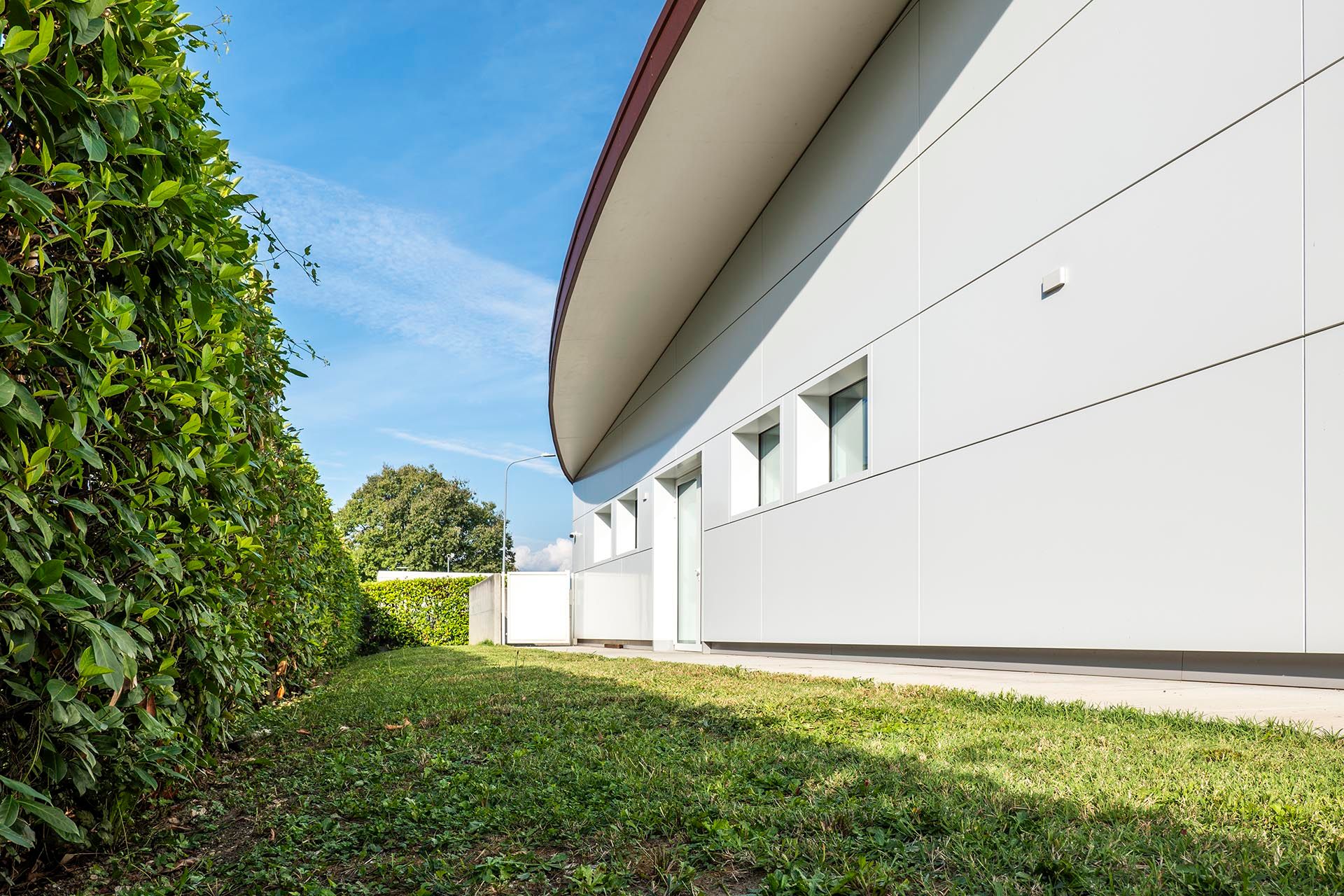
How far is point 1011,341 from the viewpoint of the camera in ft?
22.0

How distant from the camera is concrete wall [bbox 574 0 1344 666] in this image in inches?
181

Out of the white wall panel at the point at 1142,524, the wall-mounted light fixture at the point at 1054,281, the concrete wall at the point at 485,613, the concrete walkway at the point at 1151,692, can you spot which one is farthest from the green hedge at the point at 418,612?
the wall-mounted light fixture at the point at 1054,281

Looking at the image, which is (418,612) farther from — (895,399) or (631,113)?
(895,399)

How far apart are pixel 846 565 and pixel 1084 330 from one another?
3.94 meters

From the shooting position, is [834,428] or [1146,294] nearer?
[1146,294]

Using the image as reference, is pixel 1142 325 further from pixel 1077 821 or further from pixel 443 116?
pixel 443 116

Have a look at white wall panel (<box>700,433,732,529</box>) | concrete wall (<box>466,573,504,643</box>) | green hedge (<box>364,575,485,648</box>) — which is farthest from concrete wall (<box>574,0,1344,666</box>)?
green hedge (<box>364,575,485,648</box>)

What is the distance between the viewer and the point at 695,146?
10586 mm

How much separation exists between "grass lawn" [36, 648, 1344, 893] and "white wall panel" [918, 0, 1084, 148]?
204 inches

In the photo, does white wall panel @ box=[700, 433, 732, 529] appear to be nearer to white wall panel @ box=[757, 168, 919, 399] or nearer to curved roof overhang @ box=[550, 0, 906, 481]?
white wall panel @ box=[757, 168, 919, 399]

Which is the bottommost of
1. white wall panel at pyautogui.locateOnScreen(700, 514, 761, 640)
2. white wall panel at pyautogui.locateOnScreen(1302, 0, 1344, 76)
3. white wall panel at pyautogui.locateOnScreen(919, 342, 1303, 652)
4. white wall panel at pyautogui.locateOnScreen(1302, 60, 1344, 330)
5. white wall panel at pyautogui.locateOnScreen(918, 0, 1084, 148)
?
white wall panel at pyautogui.locateOnScreen(700, 514, 761, 640)

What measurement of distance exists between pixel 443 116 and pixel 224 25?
16036 millimetres

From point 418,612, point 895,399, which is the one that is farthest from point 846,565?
point 418,612

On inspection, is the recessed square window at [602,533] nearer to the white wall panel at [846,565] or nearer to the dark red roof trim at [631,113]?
the dark red roof trim at [631,113]
